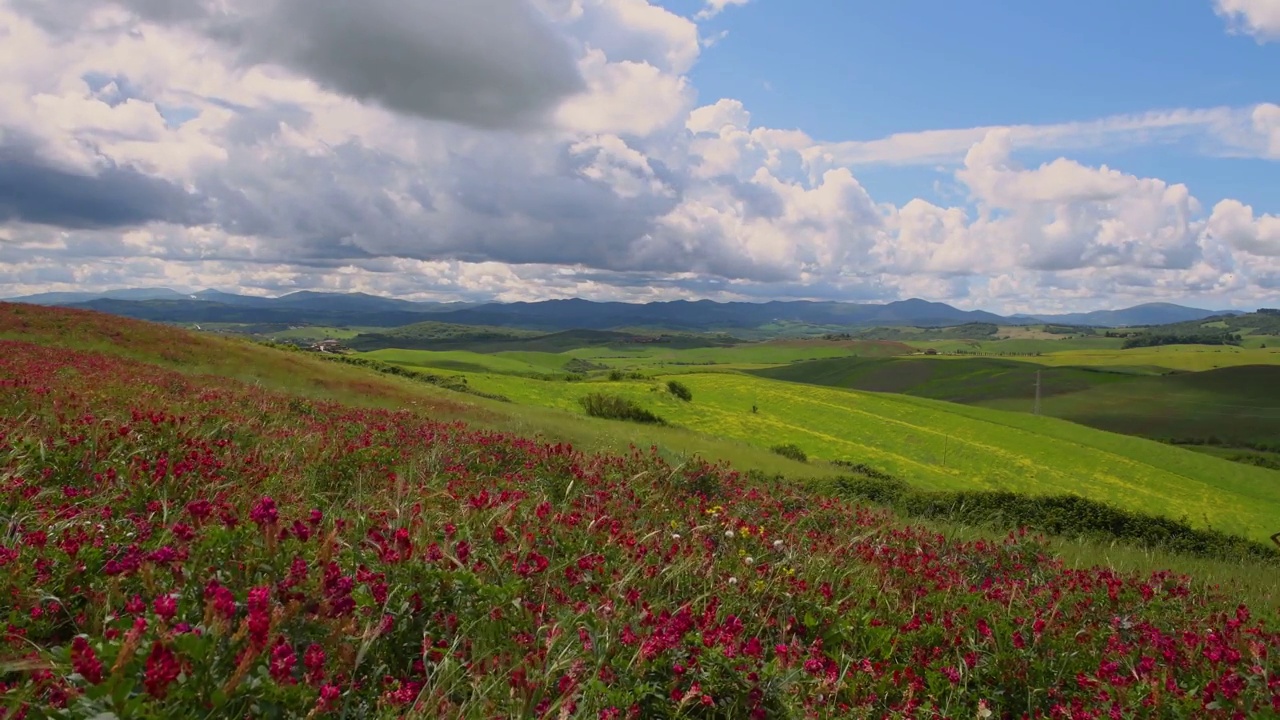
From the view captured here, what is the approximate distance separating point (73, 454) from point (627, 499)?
6014 mm

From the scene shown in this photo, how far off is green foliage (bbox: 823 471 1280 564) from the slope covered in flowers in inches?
601

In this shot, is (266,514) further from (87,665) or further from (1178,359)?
(1178,359)

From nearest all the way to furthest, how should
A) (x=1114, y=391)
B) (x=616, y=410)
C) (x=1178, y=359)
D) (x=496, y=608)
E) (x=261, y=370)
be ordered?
1. (x=496, y=608)
2. (x=261, y=370)
3. (x=616, y=410)
4. (x=1114, y=391)
5. (x=1178, y=359)

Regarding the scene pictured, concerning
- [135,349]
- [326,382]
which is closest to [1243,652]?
[326,382]

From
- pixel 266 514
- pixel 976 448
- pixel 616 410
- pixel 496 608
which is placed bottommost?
pixel 976 448

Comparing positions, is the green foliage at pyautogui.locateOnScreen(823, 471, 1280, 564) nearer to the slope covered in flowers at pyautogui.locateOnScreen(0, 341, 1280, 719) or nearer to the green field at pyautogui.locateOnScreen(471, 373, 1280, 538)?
the slope covered in flowers at pyautogui.locateOnScreen(0, 341, 1280, 719)

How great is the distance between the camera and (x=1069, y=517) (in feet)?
79.3

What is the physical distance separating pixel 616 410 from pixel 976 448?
109ft

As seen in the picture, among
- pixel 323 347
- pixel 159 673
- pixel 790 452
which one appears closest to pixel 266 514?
pixel 159 673

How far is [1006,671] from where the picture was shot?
5.16 m

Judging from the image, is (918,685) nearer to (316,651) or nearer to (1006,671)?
(1006,671)

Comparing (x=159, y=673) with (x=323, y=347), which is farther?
(x=323, y=347)

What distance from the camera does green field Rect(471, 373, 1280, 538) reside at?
165ft

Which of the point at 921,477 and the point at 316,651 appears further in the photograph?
the point at 921,477
